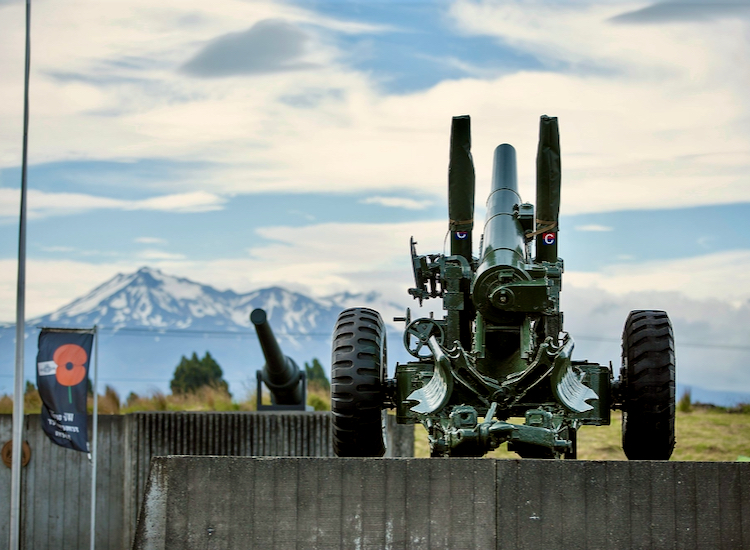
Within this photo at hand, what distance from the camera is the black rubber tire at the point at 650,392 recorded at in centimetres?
1192

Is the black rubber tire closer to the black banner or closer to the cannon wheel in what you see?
the cannon wheel

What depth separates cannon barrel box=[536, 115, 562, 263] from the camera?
507 inches

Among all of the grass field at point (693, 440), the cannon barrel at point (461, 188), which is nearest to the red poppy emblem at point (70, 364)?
the grass field at point (693, 440)

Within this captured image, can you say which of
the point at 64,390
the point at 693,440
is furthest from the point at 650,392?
the point at 693,440

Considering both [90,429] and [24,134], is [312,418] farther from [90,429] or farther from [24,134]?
[24,134]

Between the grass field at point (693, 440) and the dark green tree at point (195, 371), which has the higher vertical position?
the dark green tree at point (195, 371)

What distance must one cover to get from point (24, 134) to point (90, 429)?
5164 millimetres

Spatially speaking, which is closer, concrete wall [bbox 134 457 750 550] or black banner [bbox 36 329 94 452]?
concrete wall [bbox 134 457 750 550]

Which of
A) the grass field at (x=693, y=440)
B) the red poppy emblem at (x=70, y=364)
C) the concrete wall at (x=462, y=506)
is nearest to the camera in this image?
the concrete wall at (x=462, y=506)

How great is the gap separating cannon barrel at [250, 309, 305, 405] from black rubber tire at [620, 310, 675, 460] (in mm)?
9617

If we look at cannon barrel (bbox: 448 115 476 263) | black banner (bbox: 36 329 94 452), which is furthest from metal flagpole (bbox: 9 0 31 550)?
cannon barrel (bbox: 448 115 476 263)

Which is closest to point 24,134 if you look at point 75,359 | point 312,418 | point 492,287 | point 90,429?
point 75,359

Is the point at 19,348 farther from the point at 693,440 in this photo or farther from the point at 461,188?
the point at 693,440

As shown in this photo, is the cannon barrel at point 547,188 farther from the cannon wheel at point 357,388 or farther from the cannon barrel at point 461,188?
the cannon wheel at point 357,388
